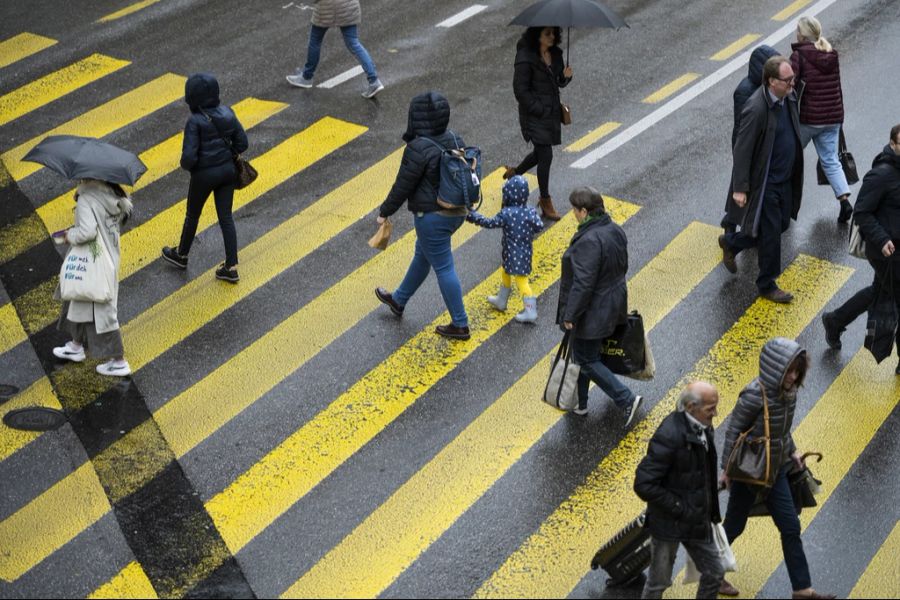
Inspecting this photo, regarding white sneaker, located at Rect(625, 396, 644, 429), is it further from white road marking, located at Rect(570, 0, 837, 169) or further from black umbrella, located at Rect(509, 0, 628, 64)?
white road marking, located at Rect(570, 0, 837, 169)

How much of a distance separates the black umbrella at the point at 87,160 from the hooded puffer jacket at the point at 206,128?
102 cm

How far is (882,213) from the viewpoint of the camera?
30.9 ft

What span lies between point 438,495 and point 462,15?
31.1 feet

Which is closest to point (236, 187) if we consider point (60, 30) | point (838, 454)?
point (838, 454)

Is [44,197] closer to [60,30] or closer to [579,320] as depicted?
[60,30]

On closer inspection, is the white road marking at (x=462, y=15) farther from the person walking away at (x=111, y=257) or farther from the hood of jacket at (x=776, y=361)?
the hood of jacket at (x=776, y=361)

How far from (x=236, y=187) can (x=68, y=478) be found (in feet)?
10.5

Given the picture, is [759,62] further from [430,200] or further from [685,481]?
[685,481]

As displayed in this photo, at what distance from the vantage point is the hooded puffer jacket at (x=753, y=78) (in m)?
11.0

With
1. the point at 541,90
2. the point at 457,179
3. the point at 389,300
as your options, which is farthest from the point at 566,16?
the point at 389,300

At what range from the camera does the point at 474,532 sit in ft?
27.0

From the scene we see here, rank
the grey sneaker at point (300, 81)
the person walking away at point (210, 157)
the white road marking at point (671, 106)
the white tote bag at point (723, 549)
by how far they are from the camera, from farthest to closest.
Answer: the grey sneaker at point (300, 81), the white road marking at point (671, 106), the person walking away at point (210, 157), the white tote bag at point (723, 549)

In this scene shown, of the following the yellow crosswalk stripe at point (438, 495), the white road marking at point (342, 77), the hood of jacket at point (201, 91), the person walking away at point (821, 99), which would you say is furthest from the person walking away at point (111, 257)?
the person walking away at point (821, 99)

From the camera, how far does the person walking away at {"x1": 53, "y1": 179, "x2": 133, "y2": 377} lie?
373 inches
